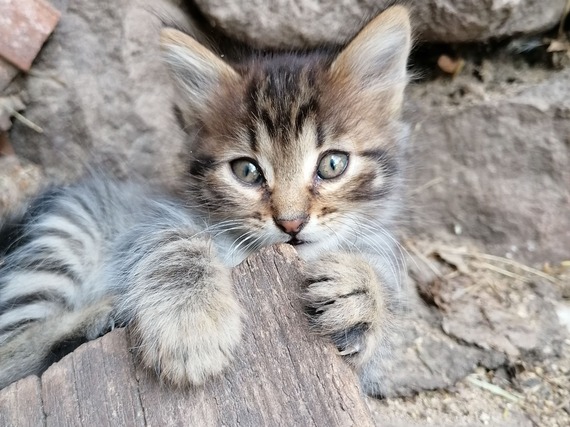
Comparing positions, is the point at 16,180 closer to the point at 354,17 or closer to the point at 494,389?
the point at 354,17

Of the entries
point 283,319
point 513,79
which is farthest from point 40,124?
point 513,79

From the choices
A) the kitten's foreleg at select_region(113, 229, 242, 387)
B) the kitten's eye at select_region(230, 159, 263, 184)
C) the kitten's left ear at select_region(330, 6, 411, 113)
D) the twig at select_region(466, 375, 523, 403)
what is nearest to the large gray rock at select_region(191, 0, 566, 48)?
the kitten's left ear at select_region(330, 6, 411, 113)

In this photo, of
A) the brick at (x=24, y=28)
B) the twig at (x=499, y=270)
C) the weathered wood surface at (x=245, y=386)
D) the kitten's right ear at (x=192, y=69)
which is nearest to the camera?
the weathered wood surface at (x=245, y=386)

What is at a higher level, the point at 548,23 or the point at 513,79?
the point at 548,23

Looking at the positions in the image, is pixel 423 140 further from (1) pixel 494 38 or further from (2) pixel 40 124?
(2) pixel 40 124

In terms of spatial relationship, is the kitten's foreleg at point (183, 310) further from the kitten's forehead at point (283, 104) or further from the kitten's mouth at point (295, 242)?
the kitten's forehead at point (283, 104)

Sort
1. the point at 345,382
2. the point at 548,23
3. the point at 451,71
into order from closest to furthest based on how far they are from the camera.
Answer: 1. the point at 345,382
2. the point at 548,23
3. the point at 451,71

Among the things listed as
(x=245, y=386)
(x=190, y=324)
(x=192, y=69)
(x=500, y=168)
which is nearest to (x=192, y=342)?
(x=190, y=324)

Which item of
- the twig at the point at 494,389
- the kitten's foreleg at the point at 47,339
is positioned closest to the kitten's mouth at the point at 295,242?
the kitten's foreleg at the point at 47,339

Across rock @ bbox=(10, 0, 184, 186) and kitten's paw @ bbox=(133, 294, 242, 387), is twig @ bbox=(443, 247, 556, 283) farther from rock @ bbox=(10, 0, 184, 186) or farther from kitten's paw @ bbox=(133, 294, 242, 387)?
kitten's paw @ bbox=(133, 294, 242, 387)
